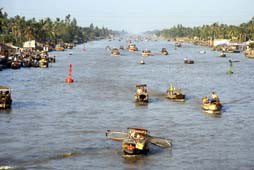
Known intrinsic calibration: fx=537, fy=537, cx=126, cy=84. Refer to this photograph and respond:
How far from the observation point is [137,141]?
3466 cm

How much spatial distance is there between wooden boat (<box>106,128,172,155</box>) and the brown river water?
Answer: 1.72 feet

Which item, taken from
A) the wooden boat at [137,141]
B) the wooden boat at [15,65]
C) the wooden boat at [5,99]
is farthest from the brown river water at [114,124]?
the wooden boat at [15,65]

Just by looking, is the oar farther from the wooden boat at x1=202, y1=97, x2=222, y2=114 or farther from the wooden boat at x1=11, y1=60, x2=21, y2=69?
the wooden boat at x1=11, y1=60, x2=21, y2=69

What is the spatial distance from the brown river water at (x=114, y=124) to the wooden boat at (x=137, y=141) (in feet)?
1.72

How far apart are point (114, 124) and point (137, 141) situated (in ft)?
33.2

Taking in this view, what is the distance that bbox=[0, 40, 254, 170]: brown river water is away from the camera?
33.7 metres

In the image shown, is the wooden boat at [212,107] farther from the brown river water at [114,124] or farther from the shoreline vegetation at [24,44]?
the shoreline vegetation at [24,44]

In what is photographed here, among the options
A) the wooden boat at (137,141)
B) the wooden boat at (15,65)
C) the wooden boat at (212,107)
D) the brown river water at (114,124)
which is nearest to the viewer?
the brown river water at (114,124)

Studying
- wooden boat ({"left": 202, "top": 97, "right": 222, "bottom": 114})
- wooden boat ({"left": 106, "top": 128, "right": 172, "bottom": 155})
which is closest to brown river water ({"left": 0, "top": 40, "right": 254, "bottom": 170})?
wooden boat ({"left": 106, "top": 128, "right": 172, "bottom": 155})

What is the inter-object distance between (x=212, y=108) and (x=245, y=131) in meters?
8.13

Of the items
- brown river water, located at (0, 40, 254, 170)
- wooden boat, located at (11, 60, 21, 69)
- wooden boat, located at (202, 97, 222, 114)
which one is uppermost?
wooden boat, located at (11, 60, 21, 69)

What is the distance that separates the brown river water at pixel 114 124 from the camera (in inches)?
1328

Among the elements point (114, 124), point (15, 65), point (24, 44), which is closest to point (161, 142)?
point (114, 124)

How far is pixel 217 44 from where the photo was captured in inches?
7461
